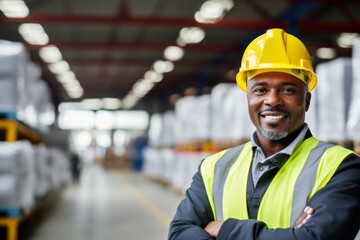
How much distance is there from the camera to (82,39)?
19.0 meters

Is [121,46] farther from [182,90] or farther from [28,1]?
[182,90]

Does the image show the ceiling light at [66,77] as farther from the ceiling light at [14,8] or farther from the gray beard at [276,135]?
the gray beard at [276,135]

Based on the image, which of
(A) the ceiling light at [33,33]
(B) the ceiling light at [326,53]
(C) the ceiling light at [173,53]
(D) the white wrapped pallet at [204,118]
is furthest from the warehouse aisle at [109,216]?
(B) the ceiling light at [326,53]

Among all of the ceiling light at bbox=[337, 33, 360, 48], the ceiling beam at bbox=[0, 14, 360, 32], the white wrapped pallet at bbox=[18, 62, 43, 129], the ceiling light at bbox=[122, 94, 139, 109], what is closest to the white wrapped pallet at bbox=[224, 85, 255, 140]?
the white wrapped pallet at bbox=[18, 62, 43, 129]

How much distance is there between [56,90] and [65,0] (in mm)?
17933

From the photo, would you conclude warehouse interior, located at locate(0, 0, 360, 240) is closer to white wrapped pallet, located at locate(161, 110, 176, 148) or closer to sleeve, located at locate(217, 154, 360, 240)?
white wrapped pallet, located at locate(161, 110, 176, 148)

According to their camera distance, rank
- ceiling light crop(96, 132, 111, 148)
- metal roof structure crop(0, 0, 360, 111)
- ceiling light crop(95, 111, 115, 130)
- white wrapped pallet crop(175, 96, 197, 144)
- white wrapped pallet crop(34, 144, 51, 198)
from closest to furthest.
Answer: white wrapped pallet crop(34, 144, 51, 198) → white wrapped pallet crop(175, 96, 197, 144) → metal roof structure crop(0, 0, 360, 111) → ceiling light crop(95, 111, 115, 130) → ceiling light crop(96, 132, 111, 148)

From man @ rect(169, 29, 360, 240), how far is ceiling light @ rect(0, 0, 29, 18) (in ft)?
38.6

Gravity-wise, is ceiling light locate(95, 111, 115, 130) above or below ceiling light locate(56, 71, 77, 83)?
below

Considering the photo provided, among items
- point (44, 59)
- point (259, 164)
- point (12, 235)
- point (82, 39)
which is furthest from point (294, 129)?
point (44, 59)

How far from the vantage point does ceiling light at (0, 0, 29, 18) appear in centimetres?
1299

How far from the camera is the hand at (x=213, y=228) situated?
80.7 inches

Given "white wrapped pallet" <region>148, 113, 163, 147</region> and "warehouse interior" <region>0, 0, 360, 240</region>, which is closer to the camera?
"warehouse interior" <region>0, 0, 360, 240</region>

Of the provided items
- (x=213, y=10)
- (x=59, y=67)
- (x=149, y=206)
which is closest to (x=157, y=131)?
(x=213, y=10)
